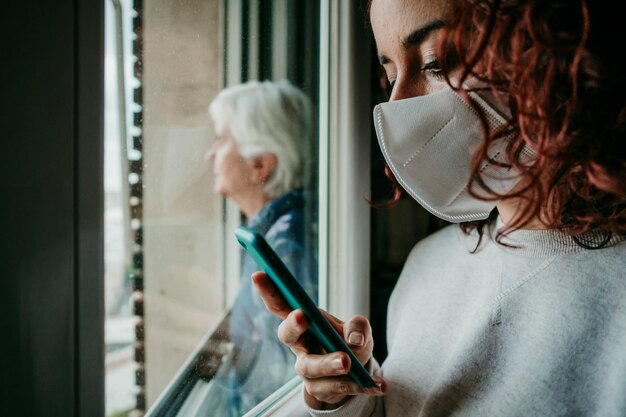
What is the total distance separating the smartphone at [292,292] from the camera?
0.45 meters

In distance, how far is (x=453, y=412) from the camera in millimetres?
623

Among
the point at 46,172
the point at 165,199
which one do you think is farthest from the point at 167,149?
the point at 46,172

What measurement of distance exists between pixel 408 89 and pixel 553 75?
0.19 metres

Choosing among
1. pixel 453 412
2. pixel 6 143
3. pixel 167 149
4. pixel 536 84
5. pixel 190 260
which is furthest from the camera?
pixel 190 260

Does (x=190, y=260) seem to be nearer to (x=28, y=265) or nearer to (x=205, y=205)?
(x=205, y=205)

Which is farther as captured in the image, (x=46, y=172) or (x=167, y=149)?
(x=167, y=149)

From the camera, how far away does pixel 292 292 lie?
48 cm

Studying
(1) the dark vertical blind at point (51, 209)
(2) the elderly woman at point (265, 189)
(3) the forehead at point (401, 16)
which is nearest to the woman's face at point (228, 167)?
(2) the elderly woman at point (265, 189)

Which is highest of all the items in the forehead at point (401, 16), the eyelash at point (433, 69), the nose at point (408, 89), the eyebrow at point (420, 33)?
the forehead at point (401, 16)

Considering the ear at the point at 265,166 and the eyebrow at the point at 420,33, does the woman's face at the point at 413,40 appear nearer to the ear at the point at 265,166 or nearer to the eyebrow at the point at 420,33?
the eyebrow at the point at 420,33

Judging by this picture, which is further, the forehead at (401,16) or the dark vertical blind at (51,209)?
the forehead at (401,16)

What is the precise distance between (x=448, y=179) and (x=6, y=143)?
523 mm

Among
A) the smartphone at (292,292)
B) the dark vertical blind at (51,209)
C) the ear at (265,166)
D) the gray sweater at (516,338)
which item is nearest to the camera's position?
the dark vertical blind at (51,209)

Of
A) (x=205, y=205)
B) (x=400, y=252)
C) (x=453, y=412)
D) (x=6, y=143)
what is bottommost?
(x=453, y=412)
